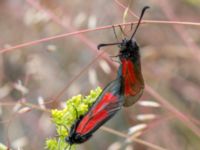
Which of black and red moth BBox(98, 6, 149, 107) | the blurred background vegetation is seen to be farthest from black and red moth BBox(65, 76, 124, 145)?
the blurred background vegetation

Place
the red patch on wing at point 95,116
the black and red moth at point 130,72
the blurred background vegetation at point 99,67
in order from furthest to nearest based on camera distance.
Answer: the blurred background vegetation at point 99,67
the black and red moth at point 130,72
the red patch on wing at point 95,116

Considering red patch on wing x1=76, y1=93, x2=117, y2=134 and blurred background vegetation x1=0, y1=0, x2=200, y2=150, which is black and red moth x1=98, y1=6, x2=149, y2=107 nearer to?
red patch on wing x1=76, y1=93, x2=117, y2=134

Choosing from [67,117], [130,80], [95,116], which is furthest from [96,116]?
[130,80]

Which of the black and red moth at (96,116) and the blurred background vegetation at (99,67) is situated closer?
the black and red moth at (96,116)

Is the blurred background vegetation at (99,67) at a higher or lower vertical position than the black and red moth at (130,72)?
lower

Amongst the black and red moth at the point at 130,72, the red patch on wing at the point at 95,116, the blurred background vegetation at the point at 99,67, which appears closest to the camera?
the red patch on wing at the point at 95,116

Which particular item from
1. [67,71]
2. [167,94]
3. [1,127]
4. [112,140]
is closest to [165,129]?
[167,94]

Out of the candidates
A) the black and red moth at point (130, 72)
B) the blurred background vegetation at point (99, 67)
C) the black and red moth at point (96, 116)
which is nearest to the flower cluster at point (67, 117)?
the black and red moth at point (96, 116)

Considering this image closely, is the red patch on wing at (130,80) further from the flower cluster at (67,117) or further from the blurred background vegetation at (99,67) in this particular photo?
the blurred background vegetation at (99,67)
